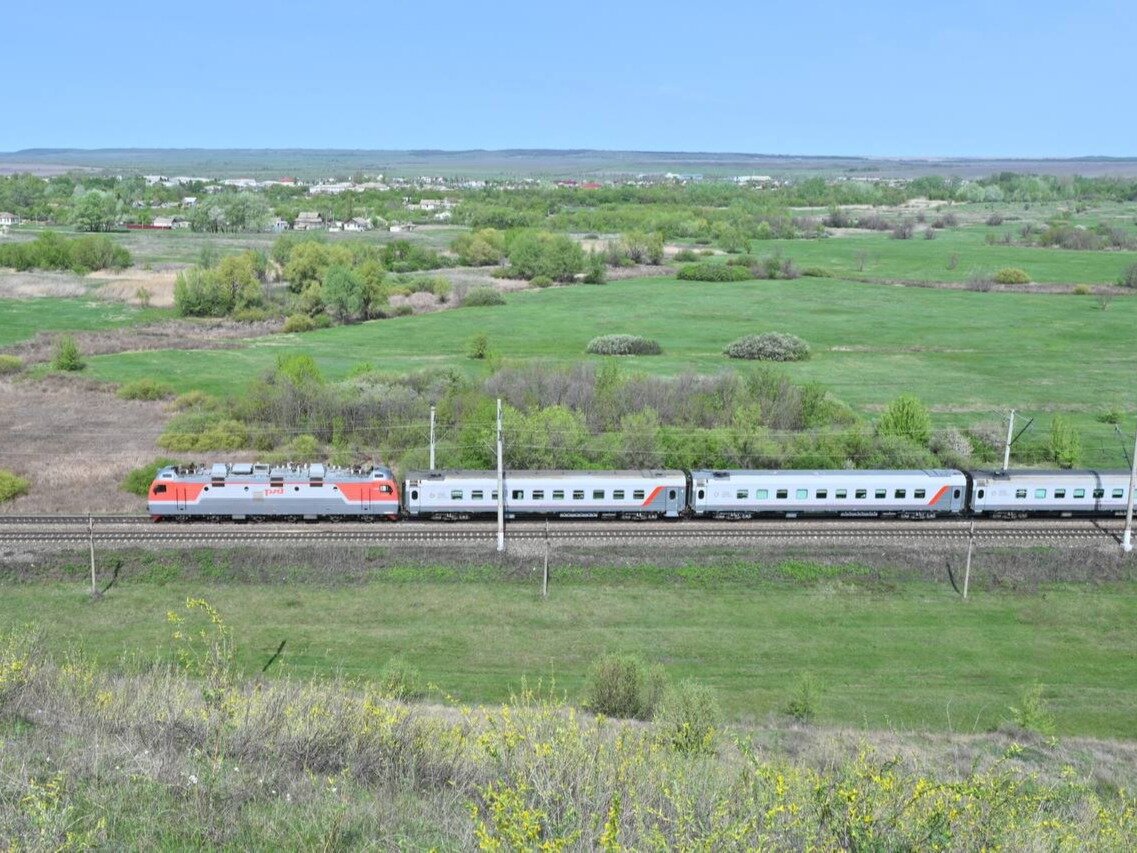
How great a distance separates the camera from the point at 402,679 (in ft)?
85.6

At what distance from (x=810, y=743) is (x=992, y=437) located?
33.6 metres

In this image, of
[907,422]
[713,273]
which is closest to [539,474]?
[907,422]

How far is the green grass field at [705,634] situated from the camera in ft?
96.8

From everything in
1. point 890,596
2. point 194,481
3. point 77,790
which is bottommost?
point 890,596

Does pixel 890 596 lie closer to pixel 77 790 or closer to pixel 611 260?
pixel 77 790

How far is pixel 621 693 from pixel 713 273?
→ 99.3 m

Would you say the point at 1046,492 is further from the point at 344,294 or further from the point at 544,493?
the point at 344,294

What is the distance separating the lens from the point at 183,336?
278 ft

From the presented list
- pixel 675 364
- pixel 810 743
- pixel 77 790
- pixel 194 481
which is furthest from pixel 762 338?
pixel 77 790

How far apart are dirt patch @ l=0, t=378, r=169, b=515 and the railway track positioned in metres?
3.18

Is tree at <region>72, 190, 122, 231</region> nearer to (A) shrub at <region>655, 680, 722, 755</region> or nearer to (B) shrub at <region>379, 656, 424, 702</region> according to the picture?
(B) shrub at <region>379, 656, 424, 702</region>

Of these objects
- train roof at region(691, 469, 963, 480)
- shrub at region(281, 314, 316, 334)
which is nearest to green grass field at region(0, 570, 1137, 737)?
train roof at region(691, 469, 963, 480)

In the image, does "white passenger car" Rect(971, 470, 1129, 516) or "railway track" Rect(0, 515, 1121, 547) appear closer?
"railway track" Rect(0, 515, 1121, 547)

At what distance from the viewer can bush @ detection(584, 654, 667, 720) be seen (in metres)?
26.7
